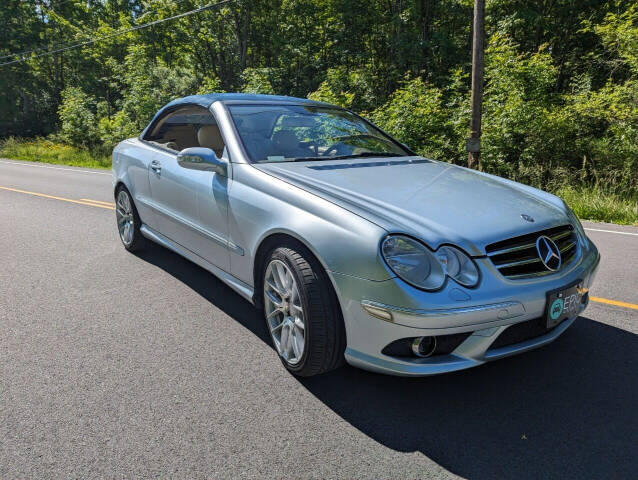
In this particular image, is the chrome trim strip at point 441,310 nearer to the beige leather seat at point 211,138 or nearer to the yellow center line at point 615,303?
the beige leather seat at point 211,138

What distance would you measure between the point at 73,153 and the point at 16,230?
61.9 feet

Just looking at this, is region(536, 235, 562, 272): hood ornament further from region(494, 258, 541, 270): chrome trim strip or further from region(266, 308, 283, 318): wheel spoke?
region(266, 308, 283, 318): wheel spoke

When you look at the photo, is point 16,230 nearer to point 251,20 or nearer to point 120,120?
point 120,120

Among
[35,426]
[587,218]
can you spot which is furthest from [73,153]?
[35,426]

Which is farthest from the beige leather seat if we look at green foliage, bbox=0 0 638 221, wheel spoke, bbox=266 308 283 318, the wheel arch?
green foliage, bbox=0 0 638 221

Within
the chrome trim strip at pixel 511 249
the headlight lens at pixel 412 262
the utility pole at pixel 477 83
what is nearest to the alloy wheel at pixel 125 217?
the headlight lens at pixel 412 262

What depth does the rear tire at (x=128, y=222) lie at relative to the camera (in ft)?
16.6

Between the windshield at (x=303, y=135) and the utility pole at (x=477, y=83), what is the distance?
24.6ft

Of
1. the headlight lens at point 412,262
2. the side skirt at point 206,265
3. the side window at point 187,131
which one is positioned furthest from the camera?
the side window at point 187,131

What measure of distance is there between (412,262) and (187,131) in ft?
9.18

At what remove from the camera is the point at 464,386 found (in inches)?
107

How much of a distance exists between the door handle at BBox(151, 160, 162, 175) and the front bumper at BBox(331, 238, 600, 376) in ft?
8.20

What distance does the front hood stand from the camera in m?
2.44

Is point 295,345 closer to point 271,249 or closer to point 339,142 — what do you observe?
point 271,249
